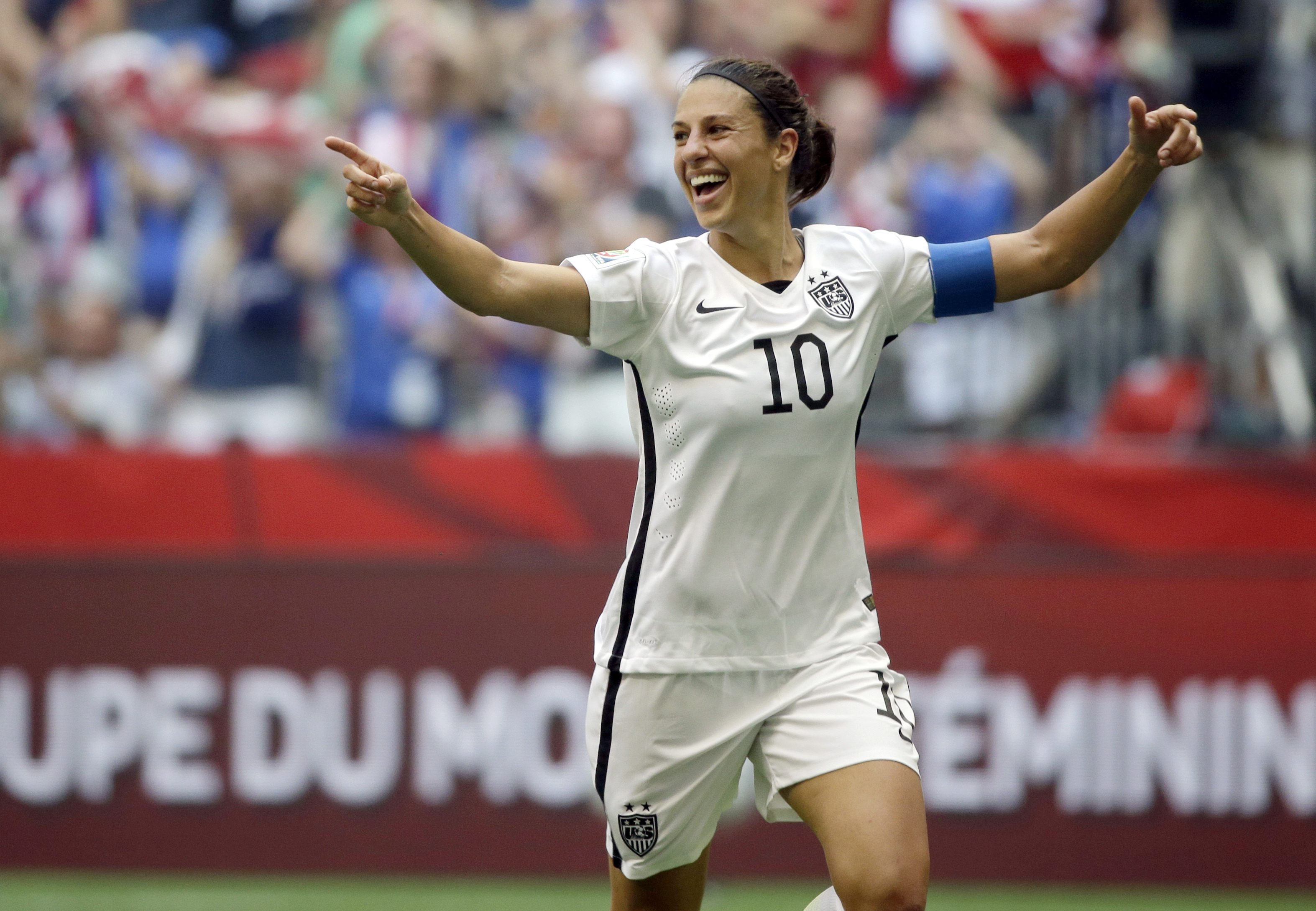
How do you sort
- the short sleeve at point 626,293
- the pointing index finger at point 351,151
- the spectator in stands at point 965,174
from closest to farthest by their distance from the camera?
1. the pointing index finger at point 351,151
2. the short sleeve at point 626,293
3. the spectator in stands at point 965,174

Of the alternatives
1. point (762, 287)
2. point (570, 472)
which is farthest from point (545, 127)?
point (762, 287)

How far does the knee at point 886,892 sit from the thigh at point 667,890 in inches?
22.8

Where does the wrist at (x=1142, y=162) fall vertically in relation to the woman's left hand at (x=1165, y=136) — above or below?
below

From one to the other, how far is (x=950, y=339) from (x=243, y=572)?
3626 millimetres

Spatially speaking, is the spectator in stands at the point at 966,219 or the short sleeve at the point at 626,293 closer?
the short sleeve at the point at 626,293

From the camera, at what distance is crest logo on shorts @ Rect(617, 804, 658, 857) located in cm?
392

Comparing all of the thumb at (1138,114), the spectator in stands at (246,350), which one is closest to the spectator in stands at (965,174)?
the spectator in stands at (246,350)

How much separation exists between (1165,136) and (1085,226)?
28 cm

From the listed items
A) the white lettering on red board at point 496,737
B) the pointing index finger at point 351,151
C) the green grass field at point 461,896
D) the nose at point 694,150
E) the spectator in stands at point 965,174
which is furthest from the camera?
the spectator in stands at point 965,174

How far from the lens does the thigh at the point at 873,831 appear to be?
11.6ft

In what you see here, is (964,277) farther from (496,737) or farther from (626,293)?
(496,737)

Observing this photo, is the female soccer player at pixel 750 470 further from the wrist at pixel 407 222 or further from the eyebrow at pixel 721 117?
the wrist at pixel 407 222

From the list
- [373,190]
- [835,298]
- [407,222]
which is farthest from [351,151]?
[835,298]

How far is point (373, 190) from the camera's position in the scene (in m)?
3.44
